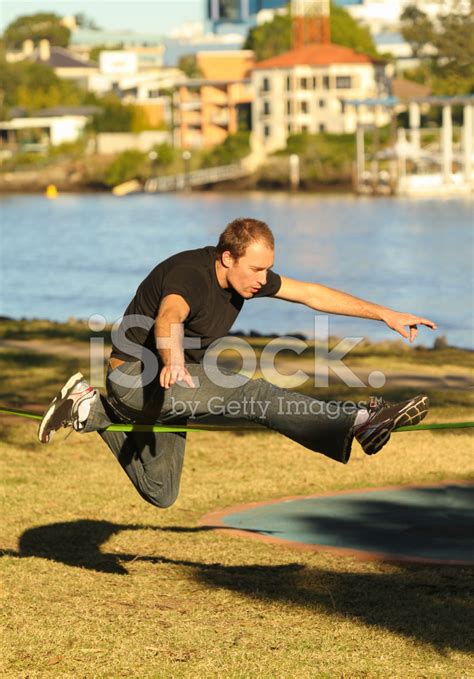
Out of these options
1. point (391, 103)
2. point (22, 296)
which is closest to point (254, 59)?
point (391, 103)

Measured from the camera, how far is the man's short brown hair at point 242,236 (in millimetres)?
7312

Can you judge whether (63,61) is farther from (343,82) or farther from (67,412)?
(67,412)

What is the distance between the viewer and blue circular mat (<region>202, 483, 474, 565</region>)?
10023mm

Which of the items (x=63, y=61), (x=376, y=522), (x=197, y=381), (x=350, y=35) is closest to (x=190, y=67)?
(x=350, y=35)

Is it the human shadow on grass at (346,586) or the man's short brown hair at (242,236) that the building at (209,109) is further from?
the man's short brown hair at (242,236)

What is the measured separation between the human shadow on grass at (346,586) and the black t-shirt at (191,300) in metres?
1.78

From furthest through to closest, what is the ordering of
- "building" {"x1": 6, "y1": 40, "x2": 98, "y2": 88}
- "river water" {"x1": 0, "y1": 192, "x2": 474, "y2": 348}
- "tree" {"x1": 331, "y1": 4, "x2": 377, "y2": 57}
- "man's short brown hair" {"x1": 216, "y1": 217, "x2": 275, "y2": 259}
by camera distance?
"building" {"x1": 6, "y1": 40, "x2": 98, "y2": 88}
"tree" {"x1": 331, "y1": 4, "x2": 377, "y2": 57}
"river water" {"x1": 0, "y1": 192, "x2": 474, "y2": 348}
"man's short brown hair" {"x1": 216, "y1": 217, "x2": 275, "y2": 259}

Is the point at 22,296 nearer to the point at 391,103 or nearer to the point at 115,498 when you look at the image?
the point at 115,498

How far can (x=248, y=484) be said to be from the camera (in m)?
12.1

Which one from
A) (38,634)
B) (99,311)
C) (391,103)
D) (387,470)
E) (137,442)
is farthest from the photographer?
(391,103)

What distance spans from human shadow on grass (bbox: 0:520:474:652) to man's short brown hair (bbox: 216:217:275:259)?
217 cm

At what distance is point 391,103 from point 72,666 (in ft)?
339

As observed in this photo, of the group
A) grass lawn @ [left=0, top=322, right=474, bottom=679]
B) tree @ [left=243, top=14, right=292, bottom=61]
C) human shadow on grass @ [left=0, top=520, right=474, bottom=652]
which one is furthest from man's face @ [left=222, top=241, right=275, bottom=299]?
tree @ [left=243, top=14, right=292, bottom=61]

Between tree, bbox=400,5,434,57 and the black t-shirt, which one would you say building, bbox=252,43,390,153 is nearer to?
tree, bbox=400,5,434,57
